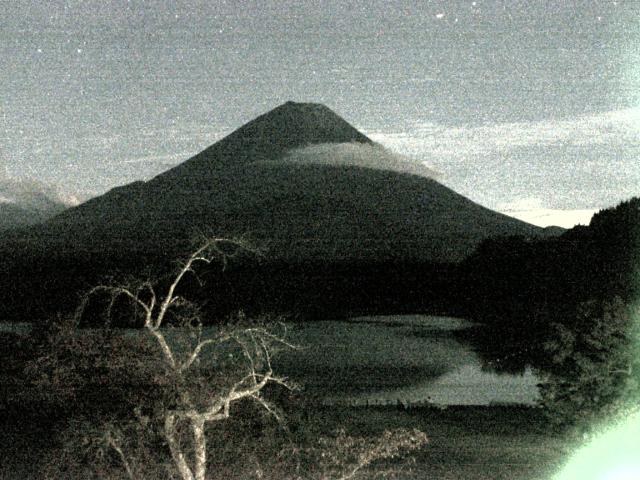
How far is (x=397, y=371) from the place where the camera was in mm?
40250

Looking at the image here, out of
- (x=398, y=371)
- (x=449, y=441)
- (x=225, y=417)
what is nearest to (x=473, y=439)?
(x=449, y=441)

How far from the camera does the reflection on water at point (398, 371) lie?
3238cm

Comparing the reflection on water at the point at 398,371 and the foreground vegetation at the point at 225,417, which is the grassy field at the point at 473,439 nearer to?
the foreground vegetation at the point at 225,417

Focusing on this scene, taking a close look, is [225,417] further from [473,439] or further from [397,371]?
[397,371]

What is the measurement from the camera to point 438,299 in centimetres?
10569

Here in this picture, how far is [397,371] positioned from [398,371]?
0.16 ft

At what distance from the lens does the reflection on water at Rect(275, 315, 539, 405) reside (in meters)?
32.4

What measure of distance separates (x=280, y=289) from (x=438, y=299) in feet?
A: 83.9

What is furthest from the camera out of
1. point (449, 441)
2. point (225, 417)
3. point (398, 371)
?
point (398, 371)

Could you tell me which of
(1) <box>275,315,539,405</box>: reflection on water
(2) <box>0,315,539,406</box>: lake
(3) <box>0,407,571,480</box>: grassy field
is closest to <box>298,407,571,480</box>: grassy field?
(3) <box>0,407,571,480</box>: grassy field

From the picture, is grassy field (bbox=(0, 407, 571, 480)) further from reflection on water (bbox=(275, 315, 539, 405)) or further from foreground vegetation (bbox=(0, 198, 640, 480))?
reflection on water (bbox=(275, 315, 539, 405))

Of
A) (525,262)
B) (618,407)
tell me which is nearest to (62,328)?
(618,407)

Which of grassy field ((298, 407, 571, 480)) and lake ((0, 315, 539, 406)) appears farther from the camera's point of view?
lake ((0, 315, 539, 406))

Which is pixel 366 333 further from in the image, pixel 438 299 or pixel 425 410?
pixel 438 299
